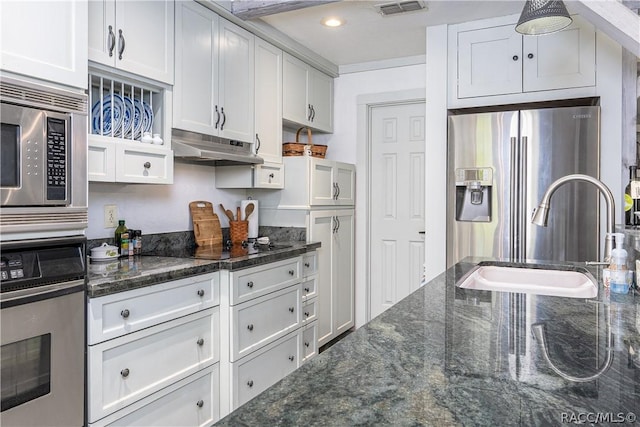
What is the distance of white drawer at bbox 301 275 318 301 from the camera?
3166mm

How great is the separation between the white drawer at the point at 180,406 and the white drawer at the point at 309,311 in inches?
36.2

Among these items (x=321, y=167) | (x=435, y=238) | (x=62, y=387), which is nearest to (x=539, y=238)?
(x=435, y=238)

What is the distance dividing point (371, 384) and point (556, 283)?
4.48 ft

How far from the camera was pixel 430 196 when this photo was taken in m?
3.27

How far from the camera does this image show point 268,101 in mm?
3242

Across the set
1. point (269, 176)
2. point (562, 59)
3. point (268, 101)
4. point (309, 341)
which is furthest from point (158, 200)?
point (562, 59)

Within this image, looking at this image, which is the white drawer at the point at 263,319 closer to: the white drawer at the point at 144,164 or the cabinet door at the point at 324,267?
the cabinet door at the point at 324,267

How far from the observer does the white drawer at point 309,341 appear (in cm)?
311

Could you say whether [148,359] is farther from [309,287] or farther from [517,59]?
[517,59]

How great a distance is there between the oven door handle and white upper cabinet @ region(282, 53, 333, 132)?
2.14 meters

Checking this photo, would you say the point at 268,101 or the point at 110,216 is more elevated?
the point at 268,101

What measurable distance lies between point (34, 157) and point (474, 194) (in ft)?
7.88

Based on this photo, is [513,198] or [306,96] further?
[306,96]

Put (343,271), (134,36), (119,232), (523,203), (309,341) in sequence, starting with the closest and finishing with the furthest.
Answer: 1. (134,36)
2. (119,232)
3. (523,203)
4. (309,341)
5. (343,271)
